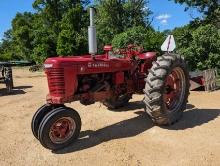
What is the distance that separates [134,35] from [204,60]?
6726 millimetres

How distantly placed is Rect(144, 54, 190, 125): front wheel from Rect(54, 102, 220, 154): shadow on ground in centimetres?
29

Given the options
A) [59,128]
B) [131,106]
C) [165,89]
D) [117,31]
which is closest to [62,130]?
[59,128]

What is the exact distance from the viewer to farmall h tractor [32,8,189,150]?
739 centimetres

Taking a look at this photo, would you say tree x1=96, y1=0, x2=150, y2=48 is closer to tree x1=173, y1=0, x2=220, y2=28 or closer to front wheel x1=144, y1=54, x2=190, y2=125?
tree x1=173, y1=0, x2=220, y2=28

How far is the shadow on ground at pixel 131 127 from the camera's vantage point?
7.59 metres

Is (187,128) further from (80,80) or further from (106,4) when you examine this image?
(106,4)

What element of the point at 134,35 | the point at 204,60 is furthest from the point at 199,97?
the point at 134,35

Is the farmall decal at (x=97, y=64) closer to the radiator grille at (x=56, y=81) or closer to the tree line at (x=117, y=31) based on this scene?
the radiator grille at (x=56, y=81)

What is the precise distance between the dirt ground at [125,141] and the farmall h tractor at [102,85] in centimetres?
34

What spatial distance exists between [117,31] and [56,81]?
955 inches

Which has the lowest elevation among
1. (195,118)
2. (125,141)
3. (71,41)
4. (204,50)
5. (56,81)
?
(125,141)

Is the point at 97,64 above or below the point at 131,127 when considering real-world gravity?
above

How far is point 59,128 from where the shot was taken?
738 cm

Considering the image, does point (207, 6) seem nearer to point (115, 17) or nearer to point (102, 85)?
point (115, 17)
